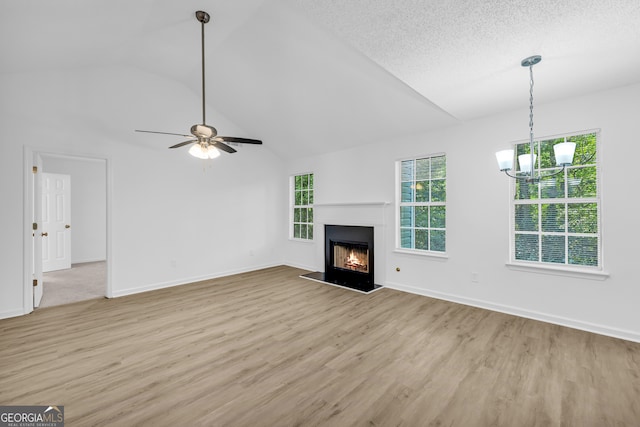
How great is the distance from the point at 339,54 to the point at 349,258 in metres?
3.49

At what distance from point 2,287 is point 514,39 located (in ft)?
20.1

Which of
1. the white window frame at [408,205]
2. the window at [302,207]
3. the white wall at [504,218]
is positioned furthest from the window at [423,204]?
the window at [302,207]

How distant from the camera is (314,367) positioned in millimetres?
2338

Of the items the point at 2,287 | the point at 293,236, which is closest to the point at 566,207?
the point at 293,236

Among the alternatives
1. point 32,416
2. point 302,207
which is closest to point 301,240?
point 302,207

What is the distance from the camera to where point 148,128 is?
15.1 ft

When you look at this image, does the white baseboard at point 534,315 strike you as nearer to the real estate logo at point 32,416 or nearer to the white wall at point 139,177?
the white wall at point 139,177

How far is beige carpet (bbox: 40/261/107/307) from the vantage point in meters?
4.19

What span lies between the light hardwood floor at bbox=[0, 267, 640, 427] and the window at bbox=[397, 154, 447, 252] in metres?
1.12

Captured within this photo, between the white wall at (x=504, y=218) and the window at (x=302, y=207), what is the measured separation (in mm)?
1336

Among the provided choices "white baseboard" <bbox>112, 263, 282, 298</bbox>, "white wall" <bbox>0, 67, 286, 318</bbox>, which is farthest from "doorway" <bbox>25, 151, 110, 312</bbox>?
"white wall" <bbox>0, 67, 286, 318</bbox>

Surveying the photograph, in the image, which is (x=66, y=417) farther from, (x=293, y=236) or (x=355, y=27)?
(x=293, y=236)

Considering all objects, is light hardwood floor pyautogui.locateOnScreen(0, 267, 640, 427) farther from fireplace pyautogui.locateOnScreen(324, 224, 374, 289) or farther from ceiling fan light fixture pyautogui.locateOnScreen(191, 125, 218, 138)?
ceiling fan light fixture pyautogui.locateOnScreen(191, 125, 218, 138)

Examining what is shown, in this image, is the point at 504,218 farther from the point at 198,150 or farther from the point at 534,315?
the point at 198,150
